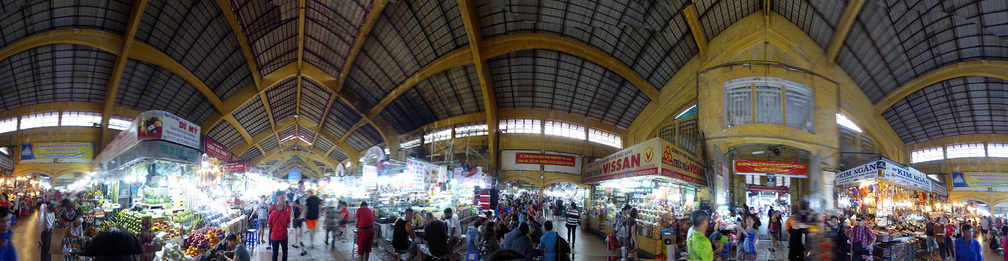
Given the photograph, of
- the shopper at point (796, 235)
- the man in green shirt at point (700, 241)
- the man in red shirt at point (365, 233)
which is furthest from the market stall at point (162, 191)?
the shopper at point (796, 235)

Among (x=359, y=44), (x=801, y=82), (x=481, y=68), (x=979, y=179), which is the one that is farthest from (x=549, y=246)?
(x=359, y=44)

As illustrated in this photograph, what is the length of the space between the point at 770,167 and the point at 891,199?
9.76 ft

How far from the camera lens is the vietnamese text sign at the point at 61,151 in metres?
11.7

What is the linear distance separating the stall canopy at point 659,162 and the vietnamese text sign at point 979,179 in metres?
1.97

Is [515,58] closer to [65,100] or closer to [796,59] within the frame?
[65,100]

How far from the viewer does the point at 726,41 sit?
3.33 meters

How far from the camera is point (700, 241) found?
151 inches

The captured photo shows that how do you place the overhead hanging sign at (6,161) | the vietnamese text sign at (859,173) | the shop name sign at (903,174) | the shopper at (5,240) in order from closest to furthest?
the vietnamese text sign at (859,173), the shop name sign at (903,174), the shopper at (5,240), the overhead hanging sign at (6,161)

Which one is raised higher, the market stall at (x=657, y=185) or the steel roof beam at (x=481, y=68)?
the steel roof beam at (x=481, y=68)

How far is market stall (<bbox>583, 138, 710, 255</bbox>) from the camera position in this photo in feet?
22.4

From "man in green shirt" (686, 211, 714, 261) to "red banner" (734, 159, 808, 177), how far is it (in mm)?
710

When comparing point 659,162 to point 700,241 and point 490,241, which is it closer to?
point 490,241

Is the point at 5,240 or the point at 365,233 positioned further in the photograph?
the point at 365,233

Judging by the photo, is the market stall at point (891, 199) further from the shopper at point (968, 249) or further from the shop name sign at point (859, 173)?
the shopper at point (968, 249)
